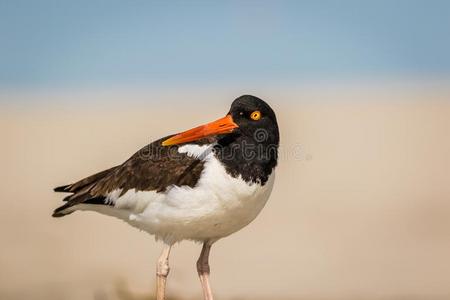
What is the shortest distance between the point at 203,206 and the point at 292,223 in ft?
26.7

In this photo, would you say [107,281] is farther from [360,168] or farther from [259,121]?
[360,168]

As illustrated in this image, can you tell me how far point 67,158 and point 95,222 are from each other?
7.72 m

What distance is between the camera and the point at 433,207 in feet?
57.2

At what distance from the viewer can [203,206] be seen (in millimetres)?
8203

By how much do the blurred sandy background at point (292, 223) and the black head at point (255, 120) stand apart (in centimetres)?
276

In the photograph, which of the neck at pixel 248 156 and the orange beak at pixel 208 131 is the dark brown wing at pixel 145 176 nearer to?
the orange beak at pixel 208 131

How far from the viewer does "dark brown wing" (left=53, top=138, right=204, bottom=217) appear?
8438 millimetres

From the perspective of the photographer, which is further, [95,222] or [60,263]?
[95,222]

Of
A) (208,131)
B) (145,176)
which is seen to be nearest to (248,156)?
(208,131)

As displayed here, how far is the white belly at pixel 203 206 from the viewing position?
8156 millimetres

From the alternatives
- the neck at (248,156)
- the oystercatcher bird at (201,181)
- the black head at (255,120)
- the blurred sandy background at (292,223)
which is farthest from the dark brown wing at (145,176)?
the blurred sandy background at (292,223)

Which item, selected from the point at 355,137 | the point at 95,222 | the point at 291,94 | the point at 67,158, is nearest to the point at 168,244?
the point at 95,222

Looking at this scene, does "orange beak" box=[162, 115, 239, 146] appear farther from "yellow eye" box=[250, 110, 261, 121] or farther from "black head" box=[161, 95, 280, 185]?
"yellow eye" box=[250, 110, 261, 121]

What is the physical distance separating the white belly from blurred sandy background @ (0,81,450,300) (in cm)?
173
